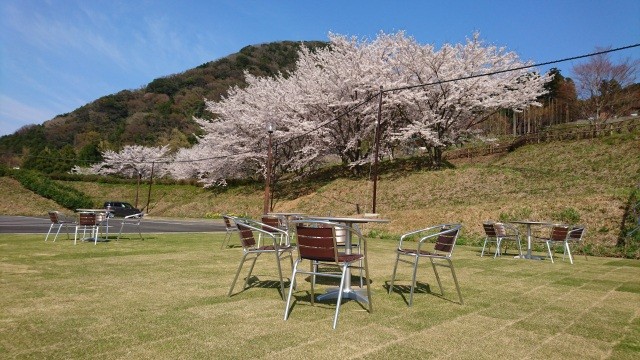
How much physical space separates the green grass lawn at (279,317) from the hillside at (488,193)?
6746 mm

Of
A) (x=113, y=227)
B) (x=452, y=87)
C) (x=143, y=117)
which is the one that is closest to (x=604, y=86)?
(x=452, y=87)

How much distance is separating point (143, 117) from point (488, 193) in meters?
63.5

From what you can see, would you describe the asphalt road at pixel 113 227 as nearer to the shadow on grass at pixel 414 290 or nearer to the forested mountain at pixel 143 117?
the shadow on grass at pixel 414 290

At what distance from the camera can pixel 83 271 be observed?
6.05 metres

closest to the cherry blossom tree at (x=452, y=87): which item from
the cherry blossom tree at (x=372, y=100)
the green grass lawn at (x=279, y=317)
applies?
the cherry blossom tree at (x=372, y=100)

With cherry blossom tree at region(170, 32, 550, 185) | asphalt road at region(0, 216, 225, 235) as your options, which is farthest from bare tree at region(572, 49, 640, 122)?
asphalt road at region(0, 216, 225, 235)

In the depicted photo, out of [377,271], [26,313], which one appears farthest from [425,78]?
[26,313]

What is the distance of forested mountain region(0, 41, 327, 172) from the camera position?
59.5 meters

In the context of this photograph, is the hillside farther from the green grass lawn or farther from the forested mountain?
the forested mountain

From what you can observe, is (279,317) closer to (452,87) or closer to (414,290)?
(414,290)

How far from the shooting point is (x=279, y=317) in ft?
12.6

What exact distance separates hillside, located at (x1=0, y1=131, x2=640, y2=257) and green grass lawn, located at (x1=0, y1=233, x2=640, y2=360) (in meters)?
6.75

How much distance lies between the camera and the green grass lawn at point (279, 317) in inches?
118

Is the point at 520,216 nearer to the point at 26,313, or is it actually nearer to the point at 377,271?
the point at 377,271
